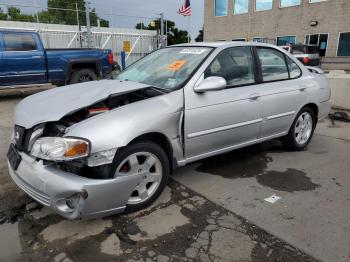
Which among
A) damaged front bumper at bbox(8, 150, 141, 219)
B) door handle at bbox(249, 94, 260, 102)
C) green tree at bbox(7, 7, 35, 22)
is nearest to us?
damaged front bumper at bbox(8, 150, 141, 219)

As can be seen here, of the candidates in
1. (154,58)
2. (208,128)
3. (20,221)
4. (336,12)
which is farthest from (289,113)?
(336,12)

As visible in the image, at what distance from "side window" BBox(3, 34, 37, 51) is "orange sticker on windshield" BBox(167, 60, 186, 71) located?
21.8 feet

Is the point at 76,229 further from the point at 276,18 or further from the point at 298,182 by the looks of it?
the point at 276,18

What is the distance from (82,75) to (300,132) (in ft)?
22.8

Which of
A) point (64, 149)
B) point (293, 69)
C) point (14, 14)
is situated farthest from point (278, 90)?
point (14, 14)

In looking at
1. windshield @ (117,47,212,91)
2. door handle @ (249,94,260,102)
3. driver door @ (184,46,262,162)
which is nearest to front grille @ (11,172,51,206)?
driver door @ (184,46,262,162)

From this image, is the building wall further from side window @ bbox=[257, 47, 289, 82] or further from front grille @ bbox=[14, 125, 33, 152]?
front grille @ bbox=[14, 125, 33, 152]

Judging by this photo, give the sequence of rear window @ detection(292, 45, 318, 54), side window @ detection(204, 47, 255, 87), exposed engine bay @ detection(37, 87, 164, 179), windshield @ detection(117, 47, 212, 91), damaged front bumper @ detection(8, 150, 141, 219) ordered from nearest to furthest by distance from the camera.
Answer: damaged front bumper @ detection(8, 150, 141, 219) → exposed engine bay @ detection(37, 87, 164, 179) → windshield @ detection(117, 47, 212, 91) → side window @ detection(204, 47, 255, 87) → rear window @ detection(292, 45, 318, 54)

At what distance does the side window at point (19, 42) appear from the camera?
8828 millimetres

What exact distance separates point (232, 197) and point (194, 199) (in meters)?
0.41

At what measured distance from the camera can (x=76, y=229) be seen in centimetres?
300

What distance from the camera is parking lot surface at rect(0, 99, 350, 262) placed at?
268 cm

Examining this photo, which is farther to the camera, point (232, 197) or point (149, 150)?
point (232, 197)

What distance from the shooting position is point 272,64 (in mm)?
4543
